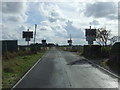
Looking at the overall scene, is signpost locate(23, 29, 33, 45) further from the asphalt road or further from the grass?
the asphalt road

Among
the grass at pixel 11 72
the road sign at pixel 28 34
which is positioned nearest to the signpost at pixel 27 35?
the road sign at pixel 28 34

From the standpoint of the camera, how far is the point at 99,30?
81625 millimetres

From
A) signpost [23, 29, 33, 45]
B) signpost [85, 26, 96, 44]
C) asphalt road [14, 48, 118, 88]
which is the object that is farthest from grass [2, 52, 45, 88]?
signpost [23, 29, 33, 45]

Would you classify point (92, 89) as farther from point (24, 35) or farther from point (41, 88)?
point (24, 35)

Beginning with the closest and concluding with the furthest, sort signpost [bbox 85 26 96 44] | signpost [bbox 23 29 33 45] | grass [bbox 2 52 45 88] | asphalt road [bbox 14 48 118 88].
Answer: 1. asphalt road [bbox 14 48 118 88]
2. grass [bbox 2 52 45 88]
3. signpost [bbox 85 26 96 44]
4. signpost [bbox 23 29 33 45]

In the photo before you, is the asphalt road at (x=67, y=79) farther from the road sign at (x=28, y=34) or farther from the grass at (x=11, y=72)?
the road sign at (x=28, y=34)

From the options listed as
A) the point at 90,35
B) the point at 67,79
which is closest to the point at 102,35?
the point at 90,35

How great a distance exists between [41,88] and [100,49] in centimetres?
3372

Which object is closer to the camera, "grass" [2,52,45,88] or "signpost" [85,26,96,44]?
"grass" [2,52,45,88]

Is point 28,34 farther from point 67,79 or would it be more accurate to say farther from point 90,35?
point 67,79

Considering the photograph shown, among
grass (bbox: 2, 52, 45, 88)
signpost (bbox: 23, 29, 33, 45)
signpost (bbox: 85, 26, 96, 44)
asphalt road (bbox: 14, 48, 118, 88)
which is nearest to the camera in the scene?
asphalt road (bbox: 14, 48, 118, 88)

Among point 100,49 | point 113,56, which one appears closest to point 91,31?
point 100,49

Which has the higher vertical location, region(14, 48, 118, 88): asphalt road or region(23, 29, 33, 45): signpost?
region(23, 29, 33, 45): signpost

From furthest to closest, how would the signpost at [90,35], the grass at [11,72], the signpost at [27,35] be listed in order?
1. the signpost at [27,35]
2. the signpost at [90,35]
3. the grass at [11,72]
